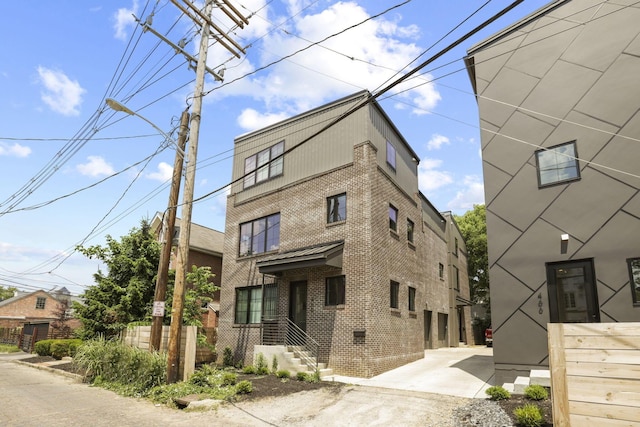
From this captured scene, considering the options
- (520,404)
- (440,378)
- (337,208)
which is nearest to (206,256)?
(337,208)

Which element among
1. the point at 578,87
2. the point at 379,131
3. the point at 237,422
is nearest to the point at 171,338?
the point at 237,422

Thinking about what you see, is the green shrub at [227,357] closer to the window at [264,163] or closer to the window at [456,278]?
the window at [264,163]

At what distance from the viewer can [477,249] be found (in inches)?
1548

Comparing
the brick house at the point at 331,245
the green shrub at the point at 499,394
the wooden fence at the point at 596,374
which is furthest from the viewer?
the brick house at the point at 331,245

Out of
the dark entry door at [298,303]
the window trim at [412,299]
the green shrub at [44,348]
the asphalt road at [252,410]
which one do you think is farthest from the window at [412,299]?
the green shrub at [44,348]

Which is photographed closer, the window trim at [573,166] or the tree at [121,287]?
the window trim at [573,166]

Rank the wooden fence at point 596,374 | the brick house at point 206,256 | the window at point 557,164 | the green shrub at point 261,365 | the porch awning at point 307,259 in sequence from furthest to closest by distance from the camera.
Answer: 1. the brick house at point 206,256
2. the porch awning at point 307,259
3. the green shrub at point 261,365
4. the window at point 557,164
5. the wooden fence at point 596,374

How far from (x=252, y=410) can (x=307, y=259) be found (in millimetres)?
6462

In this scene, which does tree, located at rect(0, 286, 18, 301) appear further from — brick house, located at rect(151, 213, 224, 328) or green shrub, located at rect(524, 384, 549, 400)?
green shrub, located at rect(524, 384, 549, 400)

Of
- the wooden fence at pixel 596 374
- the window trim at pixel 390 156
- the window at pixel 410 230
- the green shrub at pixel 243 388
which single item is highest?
the window trim at pixel 390 156

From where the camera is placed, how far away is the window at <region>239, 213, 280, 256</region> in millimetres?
19128

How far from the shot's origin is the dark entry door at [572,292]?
408 inches

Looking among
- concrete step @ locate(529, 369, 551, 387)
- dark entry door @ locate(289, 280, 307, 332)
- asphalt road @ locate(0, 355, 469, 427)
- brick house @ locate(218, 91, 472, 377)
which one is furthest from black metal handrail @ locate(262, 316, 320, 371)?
concrete step @ locate(529, 369, 551, 387)

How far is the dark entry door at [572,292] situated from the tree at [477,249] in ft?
93.3
